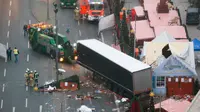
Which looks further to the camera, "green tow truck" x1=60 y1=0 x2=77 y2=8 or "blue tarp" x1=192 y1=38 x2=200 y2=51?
"green tow truck" x1=60 y1=0 x2=77 y2=8

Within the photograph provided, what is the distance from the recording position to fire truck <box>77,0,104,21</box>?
275ft

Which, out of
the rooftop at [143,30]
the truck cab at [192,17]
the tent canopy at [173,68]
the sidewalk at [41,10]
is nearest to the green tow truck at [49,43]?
the sidewalk at [41,10]

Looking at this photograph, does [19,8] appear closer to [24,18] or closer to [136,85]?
[24,18]

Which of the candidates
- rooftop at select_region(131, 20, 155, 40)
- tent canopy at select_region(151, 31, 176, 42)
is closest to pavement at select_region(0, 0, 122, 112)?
rooftop at select_region(131, 20, 155, 40)

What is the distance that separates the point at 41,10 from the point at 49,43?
1204 cm

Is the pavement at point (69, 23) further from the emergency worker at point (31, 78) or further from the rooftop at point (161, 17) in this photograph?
the emergency worker at point (31, 78)

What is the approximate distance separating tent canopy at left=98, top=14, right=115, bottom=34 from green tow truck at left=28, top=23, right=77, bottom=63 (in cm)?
547

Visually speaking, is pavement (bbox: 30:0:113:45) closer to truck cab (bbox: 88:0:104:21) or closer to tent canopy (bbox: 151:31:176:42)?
truck cab (bbox: 88:0:104:21)

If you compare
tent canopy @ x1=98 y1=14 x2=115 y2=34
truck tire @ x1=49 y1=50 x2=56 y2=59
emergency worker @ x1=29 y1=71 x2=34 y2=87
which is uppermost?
tent canopy @ x1=98 y1=14 x2=115 y2=34

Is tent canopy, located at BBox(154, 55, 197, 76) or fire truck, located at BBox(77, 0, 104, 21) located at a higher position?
fire truck, located at BBox(77, 0, 104, 21)

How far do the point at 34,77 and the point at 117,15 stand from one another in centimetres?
1603

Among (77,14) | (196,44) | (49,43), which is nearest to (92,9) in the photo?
(77,14)

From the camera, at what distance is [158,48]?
7131cm

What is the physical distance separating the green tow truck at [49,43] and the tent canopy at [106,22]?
5.47m
